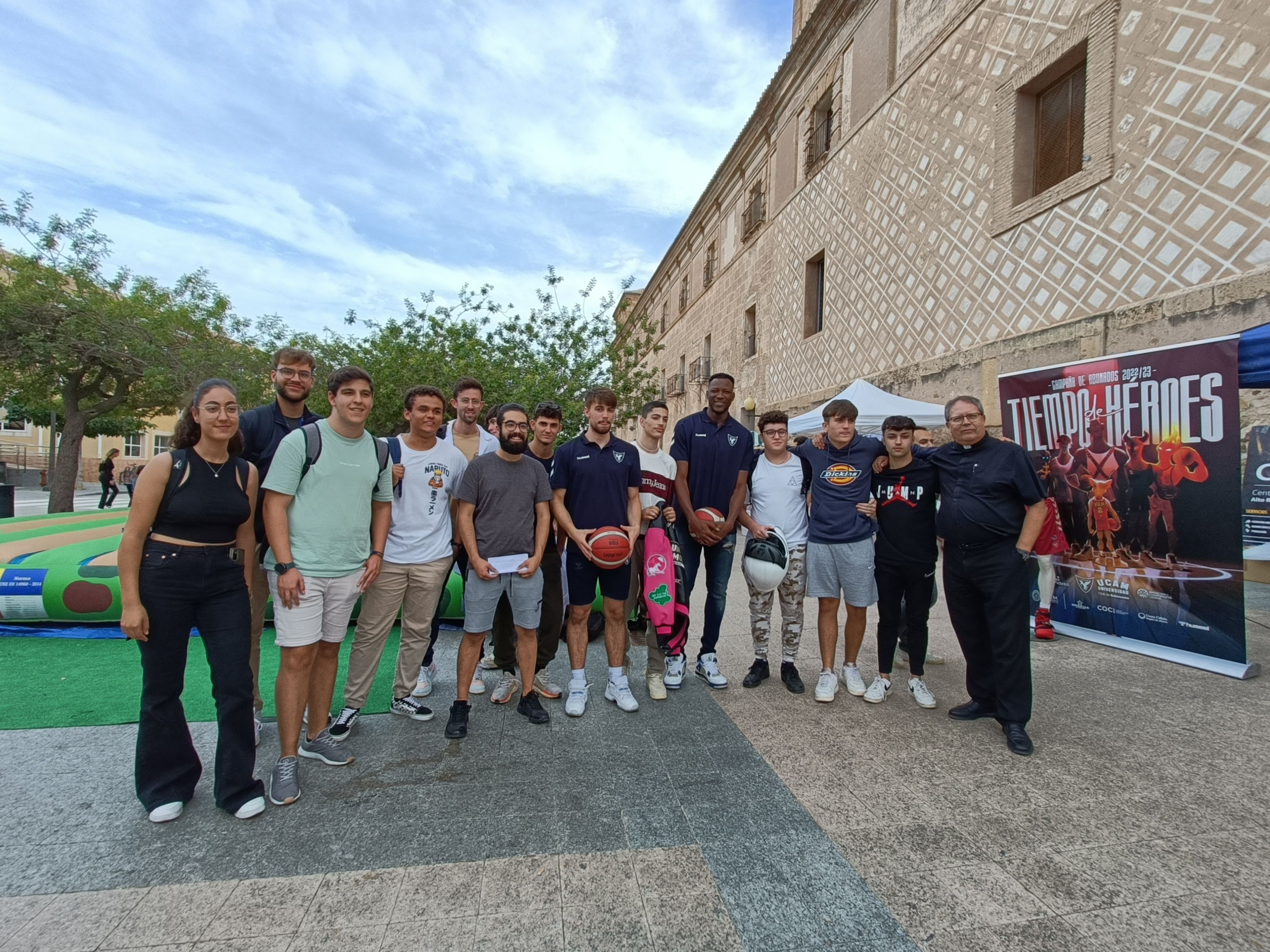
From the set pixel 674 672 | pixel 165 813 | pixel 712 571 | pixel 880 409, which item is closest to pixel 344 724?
pixel 165 813

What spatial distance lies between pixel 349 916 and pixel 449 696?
2.05m

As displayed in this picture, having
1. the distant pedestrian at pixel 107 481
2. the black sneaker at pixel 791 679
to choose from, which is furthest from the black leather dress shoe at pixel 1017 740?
the distant pedestrian at pixel 107 481

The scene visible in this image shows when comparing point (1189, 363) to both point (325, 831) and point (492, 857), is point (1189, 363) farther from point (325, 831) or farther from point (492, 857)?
point (325, 831)

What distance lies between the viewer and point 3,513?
43.0ft

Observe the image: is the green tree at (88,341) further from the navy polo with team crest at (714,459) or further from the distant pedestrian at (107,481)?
the navy polo with team crest at (714,459)

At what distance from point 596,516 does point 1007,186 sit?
8752 mm

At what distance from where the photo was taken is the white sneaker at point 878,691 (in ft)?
13.1

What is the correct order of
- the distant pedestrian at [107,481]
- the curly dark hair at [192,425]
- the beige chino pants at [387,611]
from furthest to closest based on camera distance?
1. the distant pedestrian at [107,481]
2. the beige chino pants at [387,611]
3. the curly dark hair at [192,425]

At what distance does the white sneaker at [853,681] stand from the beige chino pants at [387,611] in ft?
8.95

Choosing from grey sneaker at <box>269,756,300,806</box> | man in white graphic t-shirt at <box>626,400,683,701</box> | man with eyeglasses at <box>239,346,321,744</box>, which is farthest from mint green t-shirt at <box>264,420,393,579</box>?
man in white graphic t-shirt at <box>626,400,683,701</box>

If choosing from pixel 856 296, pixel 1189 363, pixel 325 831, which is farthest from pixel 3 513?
pixel 1189 363

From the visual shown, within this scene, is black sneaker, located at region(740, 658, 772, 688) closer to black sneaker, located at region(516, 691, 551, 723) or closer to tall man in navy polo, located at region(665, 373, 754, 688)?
tall man in navy polo, located at region(665, 373, 754, 688)

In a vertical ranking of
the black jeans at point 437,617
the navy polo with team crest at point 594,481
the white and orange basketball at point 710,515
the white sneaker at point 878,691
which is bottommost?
the white sneaker at point 878,691

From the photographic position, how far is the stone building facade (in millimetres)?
6219
